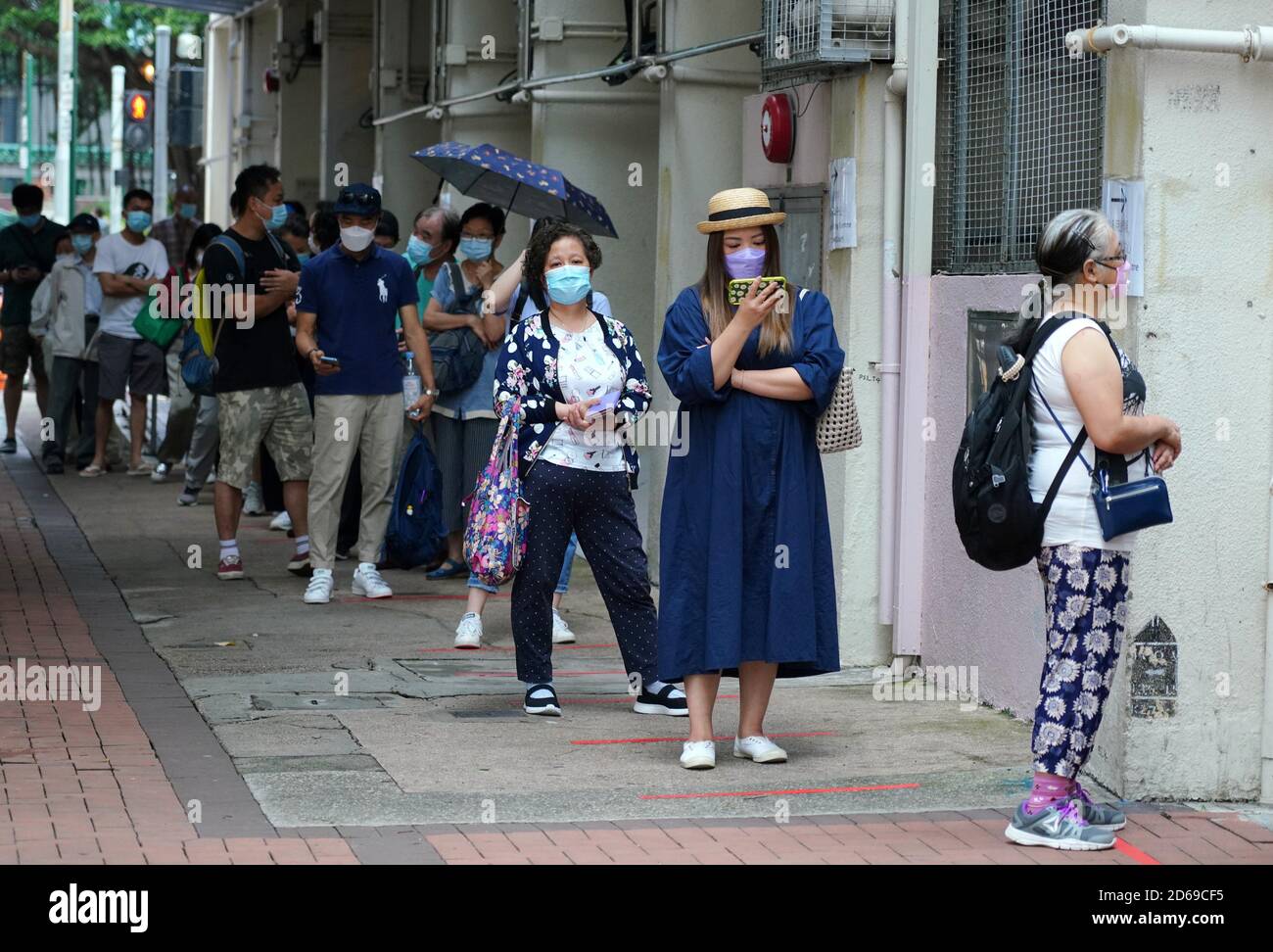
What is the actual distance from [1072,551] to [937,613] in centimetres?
258

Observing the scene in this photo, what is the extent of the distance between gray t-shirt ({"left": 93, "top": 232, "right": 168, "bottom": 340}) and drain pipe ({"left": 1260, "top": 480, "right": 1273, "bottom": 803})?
10547 mm

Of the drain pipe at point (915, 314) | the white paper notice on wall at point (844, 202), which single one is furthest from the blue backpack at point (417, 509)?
the drain pipe at point (915, 314)

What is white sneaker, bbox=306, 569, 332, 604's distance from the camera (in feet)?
32.9

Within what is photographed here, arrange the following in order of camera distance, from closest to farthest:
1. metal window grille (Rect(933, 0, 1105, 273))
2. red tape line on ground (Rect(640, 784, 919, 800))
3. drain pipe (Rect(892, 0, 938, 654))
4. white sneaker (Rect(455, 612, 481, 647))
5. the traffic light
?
red tape line on ground (Rect(640, 784, 919, 800)) → metal window grille (Rect(933, 0, 1105, 273)) → drain pipe (Rect(892, 0, 938, 654)) → white sneaker (Rect(455, 612, 481, 647)) → the traffic light

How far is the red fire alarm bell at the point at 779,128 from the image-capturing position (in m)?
9.09

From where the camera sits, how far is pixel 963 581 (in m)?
7.90

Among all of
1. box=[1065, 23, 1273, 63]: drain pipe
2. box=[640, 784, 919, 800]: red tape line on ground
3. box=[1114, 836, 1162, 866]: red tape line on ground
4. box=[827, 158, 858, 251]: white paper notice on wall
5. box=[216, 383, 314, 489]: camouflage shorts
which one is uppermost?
box=[1065, 23, 1273, 63]: drain pipe

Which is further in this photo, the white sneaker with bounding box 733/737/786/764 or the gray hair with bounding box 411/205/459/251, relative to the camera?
the gray hair with bounding box 411/205/459/251

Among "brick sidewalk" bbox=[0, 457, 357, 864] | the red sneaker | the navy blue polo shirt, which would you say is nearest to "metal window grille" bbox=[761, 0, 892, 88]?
the navy blue polo shirt

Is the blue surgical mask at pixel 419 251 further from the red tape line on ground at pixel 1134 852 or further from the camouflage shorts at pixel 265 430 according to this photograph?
the red tape line on ground at pixel 1134 852

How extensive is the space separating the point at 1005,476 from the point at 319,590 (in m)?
5.15

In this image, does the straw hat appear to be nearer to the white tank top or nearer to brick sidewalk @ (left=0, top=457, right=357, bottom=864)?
the white tank top

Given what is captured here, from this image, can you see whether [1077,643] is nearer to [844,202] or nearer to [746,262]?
[746,262]
